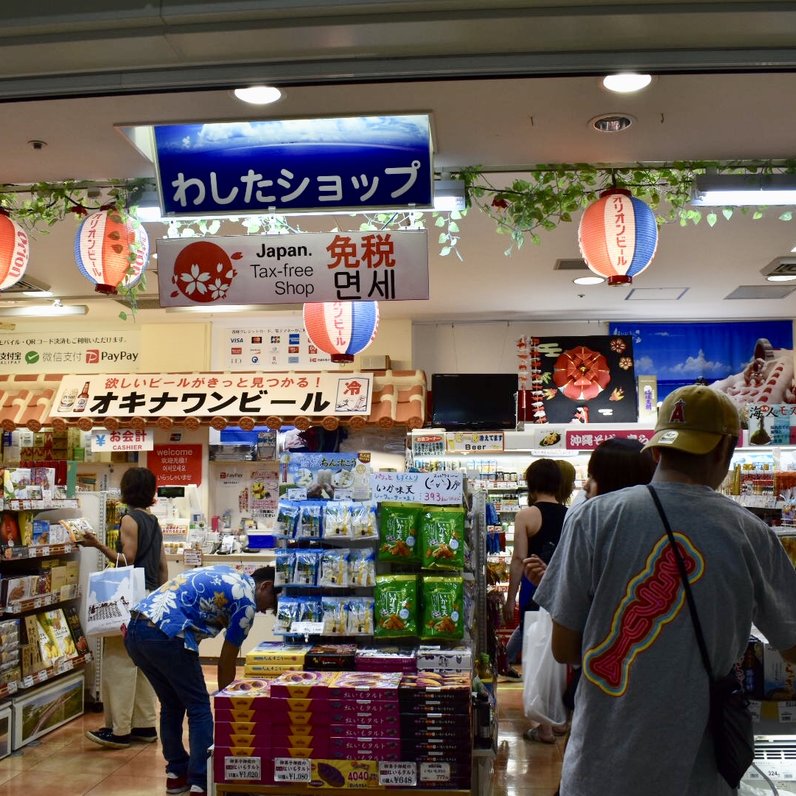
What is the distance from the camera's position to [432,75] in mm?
2957

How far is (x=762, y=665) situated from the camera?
7.81 ft

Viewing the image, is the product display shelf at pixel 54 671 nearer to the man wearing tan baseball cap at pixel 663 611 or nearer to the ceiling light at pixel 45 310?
the ceiling light at pixel 45 310

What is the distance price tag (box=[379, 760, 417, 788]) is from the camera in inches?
123

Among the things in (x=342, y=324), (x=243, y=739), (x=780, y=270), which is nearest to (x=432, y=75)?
(x=243, y=739)

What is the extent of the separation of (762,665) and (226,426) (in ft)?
22.4

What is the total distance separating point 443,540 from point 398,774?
1018 millimetres

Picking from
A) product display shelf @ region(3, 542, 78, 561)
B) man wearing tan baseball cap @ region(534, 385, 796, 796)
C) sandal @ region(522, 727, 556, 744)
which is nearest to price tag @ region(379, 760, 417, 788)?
man wearing tan baseball cap @ region(534, 385, 796, 796)

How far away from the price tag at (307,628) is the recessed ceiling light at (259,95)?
2283 millimetres

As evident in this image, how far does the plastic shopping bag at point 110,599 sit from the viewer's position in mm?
5172

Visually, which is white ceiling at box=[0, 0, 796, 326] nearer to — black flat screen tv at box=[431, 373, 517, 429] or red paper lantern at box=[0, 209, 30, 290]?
red paper lantern at box=[0, 209, 30, 290]

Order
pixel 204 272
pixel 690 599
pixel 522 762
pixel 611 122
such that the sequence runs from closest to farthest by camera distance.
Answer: pixel 690 599 → pixel 611 122 → pixel 204 272 → pixel 522 762

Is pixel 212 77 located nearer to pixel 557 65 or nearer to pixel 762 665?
pixel 557 65

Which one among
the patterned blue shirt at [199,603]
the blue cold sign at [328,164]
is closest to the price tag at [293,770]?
the patterned blue shirt at [199,603]

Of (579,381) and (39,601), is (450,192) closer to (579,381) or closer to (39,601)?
(39,601)
